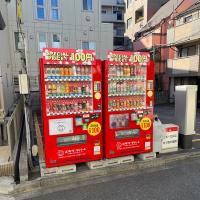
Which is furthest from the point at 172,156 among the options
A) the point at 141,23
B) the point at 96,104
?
the point at 141,23

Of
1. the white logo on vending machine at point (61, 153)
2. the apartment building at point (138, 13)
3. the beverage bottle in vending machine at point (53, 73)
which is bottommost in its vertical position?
the white logo on vending machine at point (61, 153)

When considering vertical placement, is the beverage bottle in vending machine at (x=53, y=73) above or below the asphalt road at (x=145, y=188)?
above

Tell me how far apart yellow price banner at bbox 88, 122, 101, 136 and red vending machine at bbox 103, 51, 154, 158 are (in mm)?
175

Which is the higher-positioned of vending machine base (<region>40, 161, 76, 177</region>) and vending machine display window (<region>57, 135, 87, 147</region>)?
vending machine display window (<region>57, 135, 87, 147</region>)

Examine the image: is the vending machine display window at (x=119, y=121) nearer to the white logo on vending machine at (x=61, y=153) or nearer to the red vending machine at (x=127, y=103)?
the red vending machine at (x=127, y=103)

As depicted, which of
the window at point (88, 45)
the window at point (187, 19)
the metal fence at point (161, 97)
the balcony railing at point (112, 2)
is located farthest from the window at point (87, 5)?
the balcony railing at point (112, 2)

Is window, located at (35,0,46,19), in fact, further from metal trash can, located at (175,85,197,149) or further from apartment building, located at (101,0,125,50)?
apartment building, located at (101,0,125,50)

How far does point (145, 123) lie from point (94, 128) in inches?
50.7

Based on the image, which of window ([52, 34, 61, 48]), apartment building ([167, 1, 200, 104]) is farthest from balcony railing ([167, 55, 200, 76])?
window ([52, 34, 61, 48])

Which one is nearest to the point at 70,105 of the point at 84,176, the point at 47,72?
the point at 47,72

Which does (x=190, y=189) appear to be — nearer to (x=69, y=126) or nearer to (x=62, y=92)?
(x=69, y=126)

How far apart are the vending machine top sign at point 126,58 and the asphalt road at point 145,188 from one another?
2490 millimetres

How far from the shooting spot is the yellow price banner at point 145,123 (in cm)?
418

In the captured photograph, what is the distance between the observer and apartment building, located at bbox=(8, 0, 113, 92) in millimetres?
11977
